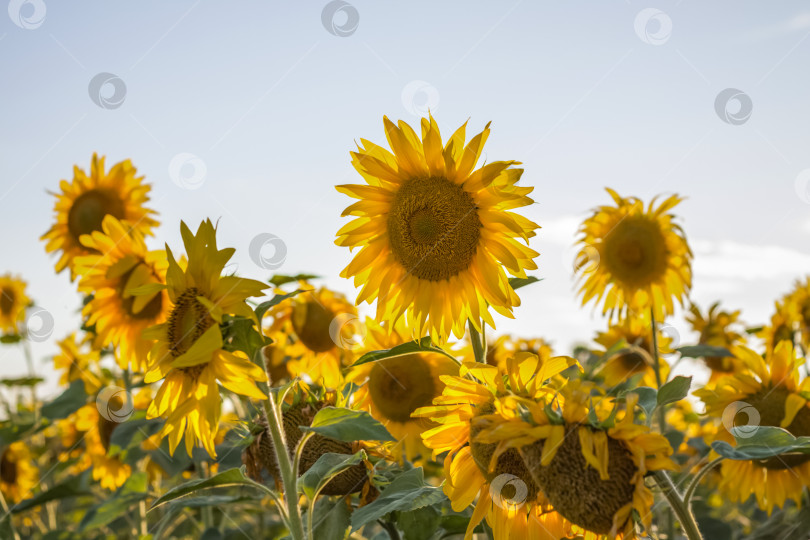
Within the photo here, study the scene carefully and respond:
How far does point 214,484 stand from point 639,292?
3048 mm

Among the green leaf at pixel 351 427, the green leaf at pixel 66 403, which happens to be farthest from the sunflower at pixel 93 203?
the green leaf at pixel 351 427

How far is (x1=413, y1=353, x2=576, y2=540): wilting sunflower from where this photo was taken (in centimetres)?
165

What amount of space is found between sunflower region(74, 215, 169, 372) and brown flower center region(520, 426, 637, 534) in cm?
212

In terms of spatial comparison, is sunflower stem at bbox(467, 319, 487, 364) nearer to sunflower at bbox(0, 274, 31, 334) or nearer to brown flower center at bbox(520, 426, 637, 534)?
brown flower center at bbox(520, 426, 637, 534)

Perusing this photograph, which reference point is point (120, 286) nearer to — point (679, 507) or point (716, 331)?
point (679, 507)

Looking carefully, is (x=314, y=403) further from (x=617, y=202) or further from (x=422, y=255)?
(x=617, y=202)

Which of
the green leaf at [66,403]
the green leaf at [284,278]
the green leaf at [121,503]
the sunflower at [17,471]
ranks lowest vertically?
the sunflower at [17,471]

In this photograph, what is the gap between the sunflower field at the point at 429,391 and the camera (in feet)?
5.10

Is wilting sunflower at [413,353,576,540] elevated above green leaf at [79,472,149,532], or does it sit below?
above

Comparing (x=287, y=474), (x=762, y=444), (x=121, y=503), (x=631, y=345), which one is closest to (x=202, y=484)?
(x=287, y=474)

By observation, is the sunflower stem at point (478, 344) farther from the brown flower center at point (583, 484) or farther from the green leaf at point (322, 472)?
the brown flower center at point (583, 484)

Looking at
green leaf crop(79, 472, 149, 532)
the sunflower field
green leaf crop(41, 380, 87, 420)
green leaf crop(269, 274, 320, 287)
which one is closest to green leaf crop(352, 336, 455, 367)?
the sunflower field

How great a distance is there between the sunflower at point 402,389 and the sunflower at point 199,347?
912 millimetres

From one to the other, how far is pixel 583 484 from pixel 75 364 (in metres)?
4.93
